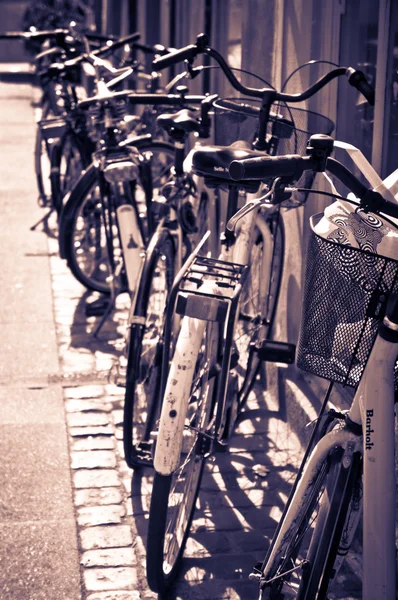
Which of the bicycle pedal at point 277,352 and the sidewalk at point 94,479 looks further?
the bicycle pedal at point 277,352

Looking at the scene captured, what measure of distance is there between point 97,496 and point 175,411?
46.6 inches

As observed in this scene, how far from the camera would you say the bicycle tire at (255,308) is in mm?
5008

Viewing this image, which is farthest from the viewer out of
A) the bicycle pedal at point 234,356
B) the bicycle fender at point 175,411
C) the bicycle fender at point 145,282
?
the bicycle fender at point 145,282

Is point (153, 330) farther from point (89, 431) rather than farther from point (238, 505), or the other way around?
point (238, 505)

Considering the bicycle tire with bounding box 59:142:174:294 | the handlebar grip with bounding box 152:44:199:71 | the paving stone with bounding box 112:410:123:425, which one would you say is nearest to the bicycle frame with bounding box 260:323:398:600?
the handlebar grip with bounding box 152:44:199:71

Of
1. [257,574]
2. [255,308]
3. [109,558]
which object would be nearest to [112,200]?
[255,308]

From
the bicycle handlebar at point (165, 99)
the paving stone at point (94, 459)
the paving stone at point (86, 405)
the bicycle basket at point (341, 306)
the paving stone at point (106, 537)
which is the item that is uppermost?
the bicycle handlebar at point (165, 99)

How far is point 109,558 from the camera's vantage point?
4.03m

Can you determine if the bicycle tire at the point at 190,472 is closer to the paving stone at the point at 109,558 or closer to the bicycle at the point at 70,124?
the paving stone at the point at 109,558

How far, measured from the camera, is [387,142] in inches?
171

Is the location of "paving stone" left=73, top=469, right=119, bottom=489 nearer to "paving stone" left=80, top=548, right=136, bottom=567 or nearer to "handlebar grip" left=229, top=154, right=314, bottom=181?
"paving stone" left=80, top=548, right=136, bottom=567

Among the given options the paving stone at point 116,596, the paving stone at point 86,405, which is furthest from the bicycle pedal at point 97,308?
the paving stone at point 116,596

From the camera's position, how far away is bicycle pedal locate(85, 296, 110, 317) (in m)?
6.81

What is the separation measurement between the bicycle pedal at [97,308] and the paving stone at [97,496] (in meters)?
2.36
